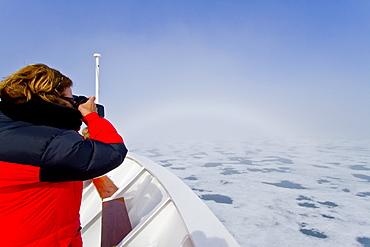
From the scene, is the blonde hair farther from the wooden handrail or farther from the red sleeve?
the wooden handrail

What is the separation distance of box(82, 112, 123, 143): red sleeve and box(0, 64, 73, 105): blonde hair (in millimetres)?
122

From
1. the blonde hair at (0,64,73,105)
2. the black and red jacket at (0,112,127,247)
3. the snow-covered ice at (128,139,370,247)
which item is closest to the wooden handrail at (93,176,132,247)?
the black and red jacket at (0,112,127,247)

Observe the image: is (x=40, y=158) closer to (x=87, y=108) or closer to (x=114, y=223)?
(x=87, y=108)

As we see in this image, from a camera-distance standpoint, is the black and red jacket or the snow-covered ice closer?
the black and red jacket

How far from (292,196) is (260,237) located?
2422 millimetres

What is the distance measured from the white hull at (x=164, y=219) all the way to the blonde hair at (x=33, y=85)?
0.92m

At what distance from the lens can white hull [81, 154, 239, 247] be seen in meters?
1.18

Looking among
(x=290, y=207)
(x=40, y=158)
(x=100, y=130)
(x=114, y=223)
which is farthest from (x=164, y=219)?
(x=290, y=207)

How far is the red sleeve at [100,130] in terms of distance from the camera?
804 mm

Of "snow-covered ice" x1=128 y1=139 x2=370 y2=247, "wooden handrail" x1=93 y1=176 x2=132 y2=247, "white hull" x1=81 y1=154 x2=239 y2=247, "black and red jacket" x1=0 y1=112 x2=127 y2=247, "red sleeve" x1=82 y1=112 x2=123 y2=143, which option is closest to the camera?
"black and red jacket" x1=0 y1=112 x2=127 y2=247

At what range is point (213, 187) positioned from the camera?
5668mm

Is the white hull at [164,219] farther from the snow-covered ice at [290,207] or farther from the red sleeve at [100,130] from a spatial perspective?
the snow-covered ice at [290,207]

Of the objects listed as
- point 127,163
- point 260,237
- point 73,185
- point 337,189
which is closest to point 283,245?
point 260,237

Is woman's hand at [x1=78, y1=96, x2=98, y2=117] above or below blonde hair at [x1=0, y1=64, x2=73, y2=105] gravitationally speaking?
below
